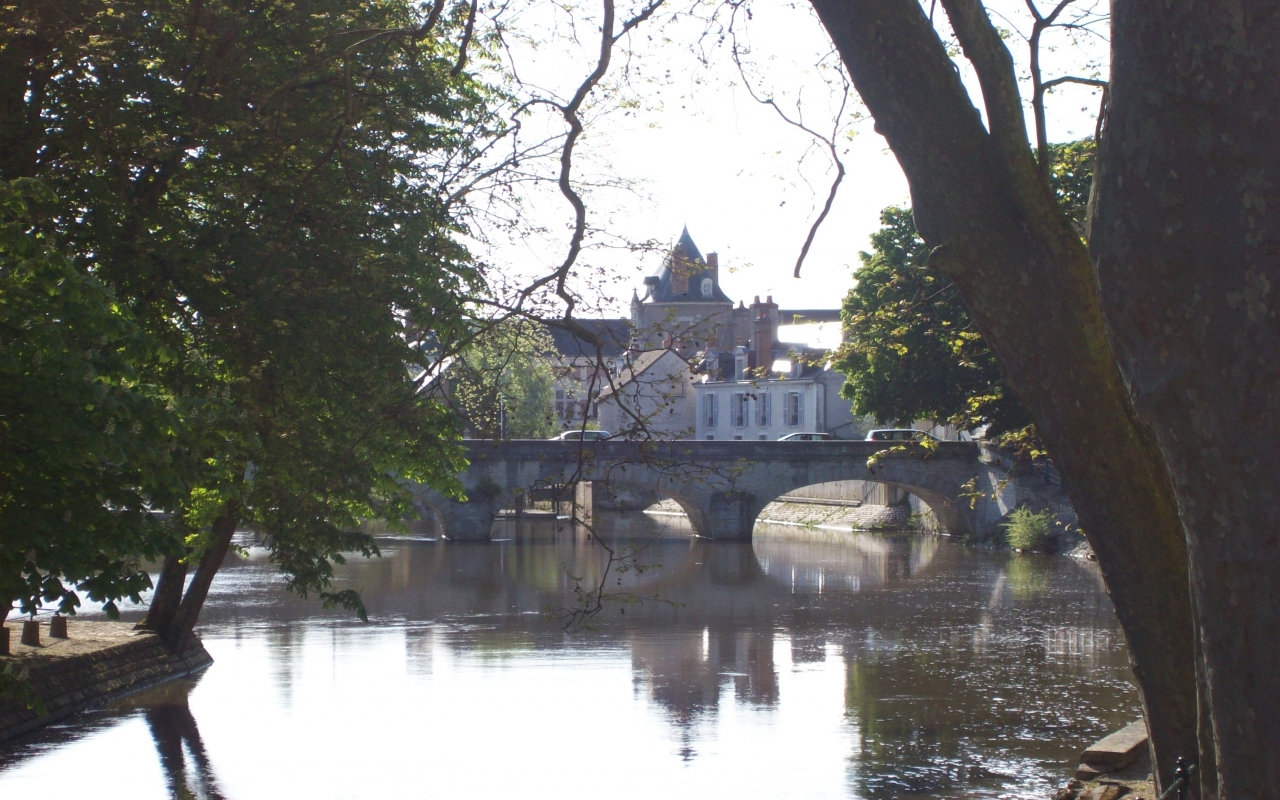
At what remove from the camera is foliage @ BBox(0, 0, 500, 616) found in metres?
8.97

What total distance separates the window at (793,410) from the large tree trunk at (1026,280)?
49245mm

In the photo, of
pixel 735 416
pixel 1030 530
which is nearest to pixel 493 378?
pixel 1030 530

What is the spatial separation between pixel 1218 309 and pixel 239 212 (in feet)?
28.4

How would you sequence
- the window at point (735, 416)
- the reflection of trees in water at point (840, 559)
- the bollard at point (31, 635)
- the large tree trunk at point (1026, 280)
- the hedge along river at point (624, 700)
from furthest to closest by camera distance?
the window at point (735, 416) → the reflection of trees in water at point (840, 559) → the bollard at point (31, 635) → the hedge along river at point (624, 700) → the large tree trunk at point (1026, 280)

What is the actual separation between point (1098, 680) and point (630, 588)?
527 inches

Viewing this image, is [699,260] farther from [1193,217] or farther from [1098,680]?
[1098,680]

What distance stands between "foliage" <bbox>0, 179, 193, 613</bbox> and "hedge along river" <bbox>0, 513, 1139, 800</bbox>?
276 cm

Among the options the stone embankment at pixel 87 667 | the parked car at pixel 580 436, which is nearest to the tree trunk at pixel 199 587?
the stone embankment at pixel 87 667

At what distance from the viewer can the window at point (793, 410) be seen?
5359 centimetres

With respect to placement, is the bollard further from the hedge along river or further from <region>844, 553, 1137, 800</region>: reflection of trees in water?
<region>844, 553, 1137, 800</region>: reflection of trees in water

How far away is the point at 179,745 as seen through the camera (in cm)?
1227

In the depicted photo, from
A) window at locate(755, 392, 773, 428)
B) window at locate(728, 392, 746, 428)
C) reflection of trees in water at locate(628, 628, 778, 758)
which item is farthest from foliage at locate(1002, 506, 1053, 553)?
window at locate(728, 392, 746, 428)

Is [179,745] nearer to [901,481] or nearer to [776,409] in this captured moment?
[901,481]

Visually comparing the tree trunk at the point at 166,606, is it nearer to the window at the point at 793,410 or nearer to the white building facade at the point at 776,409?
the white building facade at the point at 776,409
